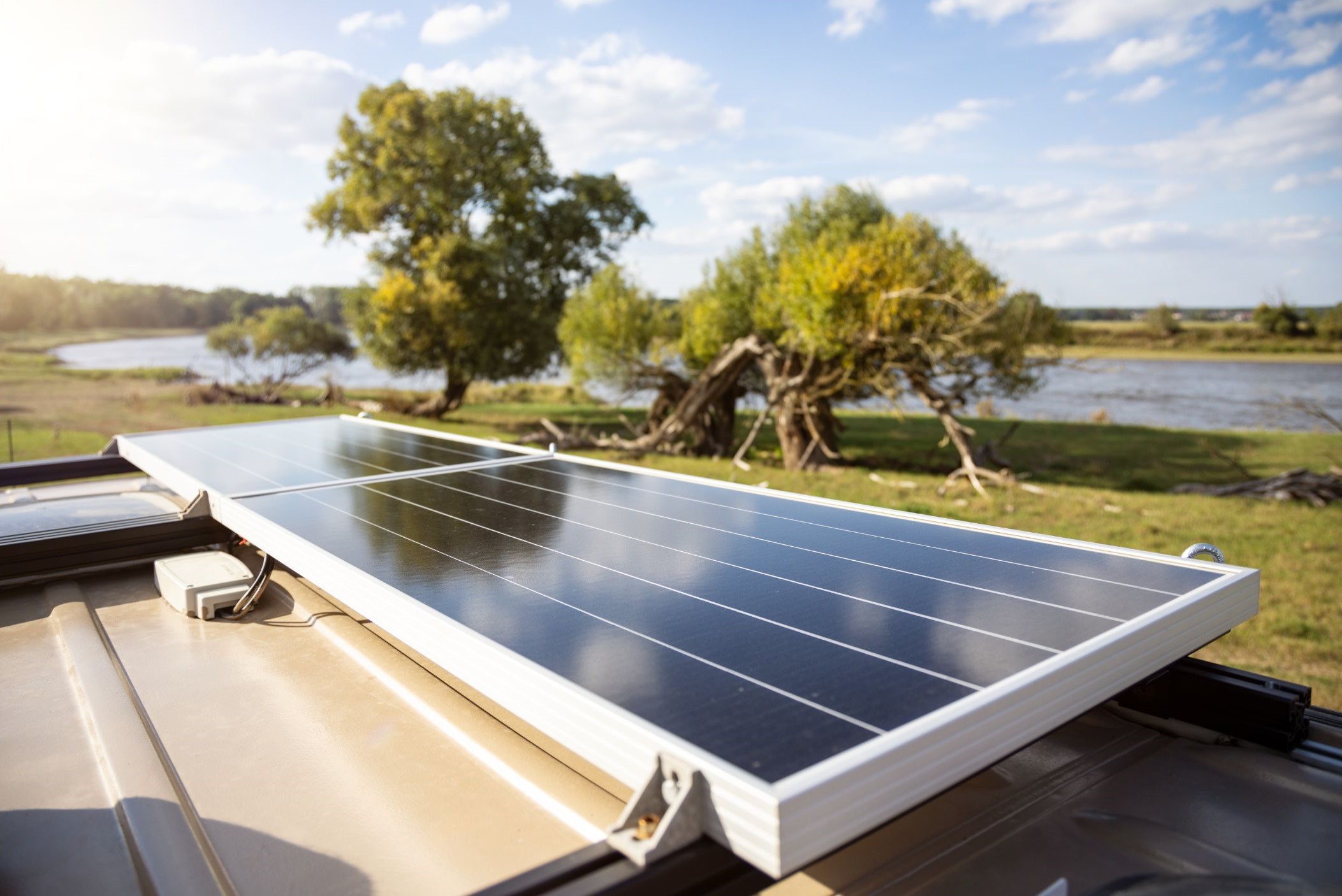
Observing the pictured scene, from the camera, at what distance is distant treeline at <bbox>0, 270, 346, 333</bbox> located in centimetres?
2014

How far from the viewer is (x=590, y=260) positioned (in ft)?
81.5

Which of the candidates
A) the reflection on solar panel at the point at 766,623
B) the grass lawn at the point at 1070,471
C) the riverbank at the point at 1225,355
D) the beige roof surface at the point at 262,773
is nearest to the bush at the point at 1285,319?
the grass lawn at the point at 1070,471

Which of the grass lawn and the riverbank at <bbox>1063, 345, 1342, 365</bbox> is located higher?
the riverbank at <bbox>1063, 345, 1342, 365</bbox>

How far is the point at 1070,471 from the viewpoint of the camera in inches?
661

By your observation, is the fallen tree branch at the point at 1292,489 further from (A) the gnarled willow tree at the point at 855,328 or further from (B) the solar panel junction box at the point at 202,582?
(B) the solar panel junction box at the point at 202,582

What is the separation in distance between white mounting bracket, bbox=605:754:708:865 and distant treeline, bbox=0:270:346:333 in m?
24.1

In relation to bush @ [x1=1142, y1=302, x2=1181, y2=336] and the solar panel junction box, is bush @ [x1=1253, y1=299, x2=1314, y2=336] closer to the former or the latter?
the solar panel junction box

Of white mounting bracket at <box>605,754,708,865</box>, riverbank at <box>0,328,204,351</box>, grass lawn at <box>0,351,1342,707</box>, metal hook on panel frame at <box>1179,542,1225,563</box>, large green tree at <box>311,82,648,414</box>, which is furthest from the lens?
large green tree at <box>311,82,648,414</box>

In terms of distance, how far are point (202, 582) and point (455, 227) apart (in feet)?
67.9

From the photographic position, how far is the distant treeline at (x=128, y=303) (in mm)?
20141

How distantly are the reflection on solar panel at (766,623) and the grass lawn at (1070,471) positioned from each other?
5.04 metres

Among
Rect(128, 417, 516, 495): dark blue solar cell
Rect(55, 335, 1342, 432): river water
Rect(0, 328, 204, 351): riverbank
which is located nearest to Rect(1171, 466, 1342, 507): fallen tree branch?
Rect(55, 335, 1342, 432): river water

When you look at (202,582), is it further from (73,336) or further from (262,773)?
(73,336)

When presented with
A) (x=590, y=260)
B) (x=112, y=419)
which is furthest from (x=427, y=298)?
(x=112, y=419)
